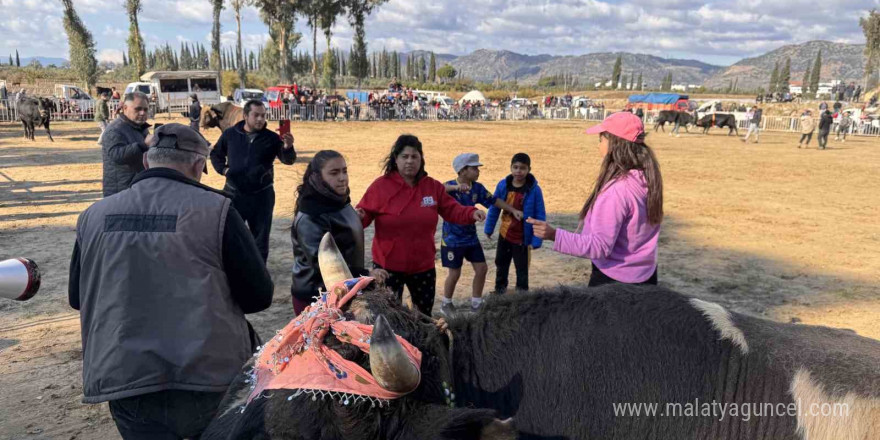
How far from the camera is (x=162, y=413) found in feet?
7.88

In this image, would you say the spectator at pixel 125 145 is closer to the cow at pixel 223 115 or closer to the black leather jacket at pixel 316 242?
the black leather jacket at pixel 316 242

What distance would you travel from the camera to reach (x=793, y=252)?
9305mm

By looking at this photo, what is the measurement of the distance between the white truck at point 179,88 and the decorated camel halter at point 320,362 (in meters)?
43.2

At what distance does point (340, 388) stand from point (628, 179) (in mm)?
2442

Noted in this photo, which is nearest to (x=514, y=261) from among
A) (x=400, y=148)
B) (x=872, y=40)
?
(x=400, y=148)

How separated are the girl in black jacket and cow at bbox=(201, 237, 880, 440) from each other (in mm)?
1748

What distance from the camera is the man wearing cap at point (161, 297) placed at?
2299mm

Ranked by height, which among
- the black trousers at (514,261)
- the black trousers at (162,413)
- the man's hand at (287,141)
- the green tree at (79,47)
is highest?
the green tree at (79,47)

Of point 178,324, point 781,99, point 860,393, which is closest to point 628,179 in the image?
point 860,393

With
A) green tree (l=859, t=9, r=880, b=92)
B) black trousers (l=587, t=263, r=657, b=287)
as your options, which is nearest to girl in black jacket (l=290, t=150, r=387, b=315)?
black trousers (l=587, t=263, r=657, b=287)

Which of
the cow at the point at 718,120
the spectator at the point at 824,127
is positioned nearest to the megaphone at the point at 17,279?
the spectator at the point at 824,127

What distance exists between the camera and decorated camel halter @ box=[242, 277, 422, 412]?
1.70 meters

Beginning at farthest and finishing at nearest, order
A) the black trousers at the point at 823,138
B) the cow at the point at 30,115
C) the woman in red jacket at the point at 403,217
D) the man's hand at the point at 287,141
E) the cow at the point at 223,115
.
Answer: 1. the black trousers at the point at 823,138
2. the cow at the point at 30,115
3. the cow at the point at 223,115
4. the man's hand at the point at 287,141
5. the woman in red jacket at the point at 403,217

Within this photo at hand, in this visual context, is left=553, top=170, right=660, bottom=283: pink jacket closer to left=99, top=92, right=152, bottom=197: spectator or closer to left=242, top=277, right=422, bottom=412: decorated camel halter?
left=242, top=277, right=422, bottom=412: decorated camel halter
